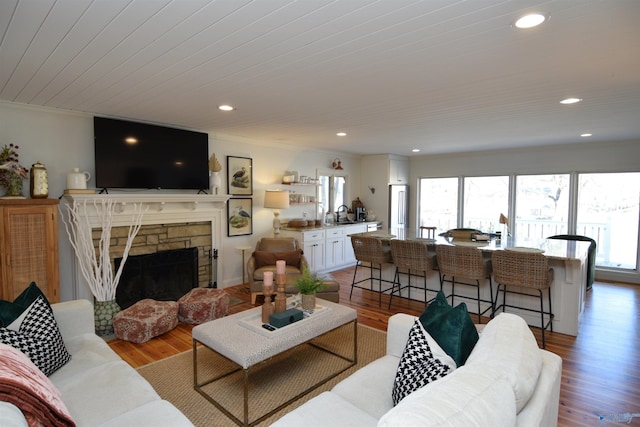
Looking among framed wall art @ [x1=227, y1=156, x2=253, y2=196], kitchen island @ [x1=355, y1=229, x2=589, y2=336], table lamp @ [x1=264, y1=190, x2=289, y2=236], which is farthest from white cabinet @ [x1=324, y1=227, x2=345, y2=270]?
kitchen island @ [x1=355, y1=229, x2=589, y2=336]

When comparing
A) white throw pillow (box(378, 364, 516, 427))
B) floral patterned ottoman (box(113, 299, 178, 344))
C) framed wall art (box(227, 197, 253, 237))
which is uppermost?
framed wall art (box(227, 197, 253, 237))

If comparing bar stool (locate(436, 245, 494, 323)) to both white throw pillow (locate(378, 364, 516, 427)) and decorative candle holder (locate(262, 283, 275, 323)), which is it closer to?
decorative candle holder (locate(262, 283, 275, 323))

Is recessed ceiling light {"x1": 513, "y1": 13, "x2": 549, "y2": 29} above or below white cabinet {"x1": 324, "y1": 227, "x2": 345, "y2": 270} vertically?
above

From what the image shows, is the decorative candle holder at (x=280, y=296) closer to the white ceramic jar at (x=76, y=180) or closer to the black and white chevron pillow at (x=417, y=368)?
the black and white chevron pillow at (x=417, y=368)

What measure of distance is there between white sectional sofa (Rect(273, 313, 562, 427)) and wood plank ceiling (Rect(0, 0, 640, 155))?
1.55 metres

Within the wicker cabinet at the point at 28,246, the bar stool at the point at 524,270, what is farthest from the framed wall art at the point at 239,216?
the bar stool at the point at 524,270

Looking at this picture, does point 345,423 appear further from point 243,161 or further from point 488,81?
point 243,161

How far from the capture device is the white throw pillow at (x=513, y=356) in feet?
3.86

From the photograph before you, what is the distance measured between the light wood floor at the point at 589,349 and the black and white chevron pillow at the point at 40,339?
1.07 m

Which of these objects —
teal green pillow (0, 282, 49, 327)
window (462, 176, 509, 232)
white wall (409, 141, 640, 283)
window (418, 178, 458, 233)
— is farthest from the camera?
window (418, 178, 458, 233)

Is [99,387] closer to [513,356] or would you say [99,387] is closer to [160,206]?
[513,356]

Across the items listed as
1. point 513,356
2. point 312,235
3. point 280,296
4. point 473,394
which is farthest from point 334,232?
point 473,394

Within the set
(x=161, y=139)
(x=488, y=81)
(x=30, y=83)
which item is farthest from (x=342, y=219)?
(x=30, y=83)

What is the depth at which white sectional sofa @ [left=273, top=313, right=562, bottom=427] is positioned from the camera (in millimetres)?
921
